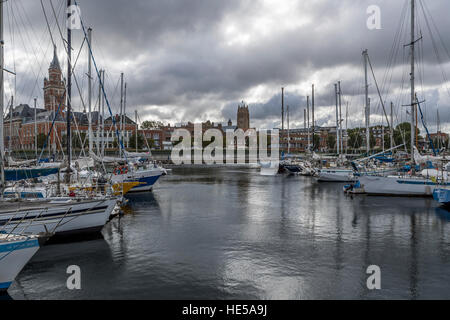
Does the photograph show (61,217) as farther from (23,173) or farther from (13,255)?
(23,173)

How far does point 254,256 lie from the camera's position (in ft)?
48.8

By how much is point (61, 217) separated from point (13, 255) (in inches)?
235

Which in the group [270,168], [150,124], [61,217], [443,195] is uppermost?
[150,124]

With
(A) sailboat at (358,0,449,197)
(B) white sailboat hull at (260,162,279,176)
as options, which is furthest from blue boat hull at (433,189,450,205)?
(B) white sailboat hull at (260,162,279,176)

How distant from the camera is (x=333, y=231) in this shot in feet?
64.5

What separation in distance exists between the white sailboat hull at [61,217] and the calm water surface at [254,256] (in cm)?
113

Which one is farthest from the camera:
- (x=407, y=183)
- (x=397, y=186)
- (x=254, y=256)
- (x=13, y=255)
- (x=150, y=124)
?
(x=150, y=124)

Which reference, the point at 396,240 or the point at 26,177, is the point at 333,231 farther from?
the point at 26,177

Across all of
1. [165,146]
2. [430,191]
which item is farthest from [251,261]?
[165,146]

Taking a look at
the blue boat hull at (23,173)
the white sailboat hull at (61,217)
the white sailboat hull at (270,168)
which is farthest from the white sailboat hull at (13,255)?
the white sailboat hull at (270,168)

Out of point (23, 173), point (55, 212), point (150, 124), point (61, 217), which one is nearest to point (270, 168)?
point (23, 173)

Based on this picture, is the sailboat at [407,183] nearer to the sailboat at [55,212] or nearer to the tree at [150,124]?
the sailboat at [55,212]

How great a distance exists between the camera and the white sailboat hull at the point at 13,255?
32.9 feet

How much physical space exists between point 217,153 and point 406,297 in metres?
134
